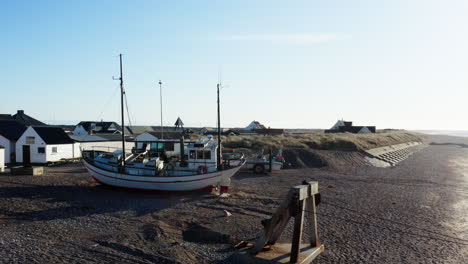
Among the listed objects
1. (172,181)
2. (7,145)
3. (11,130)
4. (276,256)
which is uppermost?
(11,130)

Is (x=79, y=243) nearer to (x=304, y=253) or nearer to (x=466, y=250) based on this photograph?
(x=304, y=253)

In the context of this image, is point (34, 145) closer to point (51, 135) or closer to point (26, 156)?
point (26, 156)

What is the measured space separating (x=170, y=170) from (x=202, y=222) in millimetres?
8247

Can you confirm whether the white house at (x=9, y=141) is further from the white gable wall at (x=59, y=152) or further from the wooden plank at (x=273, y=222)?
the wooden plank at (x=273, y=222)

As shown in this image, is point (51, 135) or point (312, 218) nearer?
point (312, 218)

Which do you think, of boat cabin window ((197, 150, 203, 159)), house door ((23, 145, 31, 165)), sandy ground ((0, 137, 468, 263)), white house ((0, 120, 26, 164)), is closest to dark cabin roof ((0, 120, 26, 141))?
white house ((0, 120, 26, 164))

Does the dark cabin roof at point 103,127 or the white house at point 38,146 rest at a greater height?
the dark cabin roof at point 103,127

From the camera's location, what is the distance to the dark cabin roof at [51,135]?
120 ft

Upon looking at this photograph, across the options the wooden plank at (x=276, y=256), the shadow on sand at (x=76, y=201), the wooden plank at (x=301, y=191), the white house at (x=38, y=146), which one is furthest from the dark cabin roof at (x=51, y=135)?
the wooden plank at (x=301, y=191)

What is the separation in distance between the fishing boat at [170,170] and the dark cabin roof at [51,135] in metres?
13.1

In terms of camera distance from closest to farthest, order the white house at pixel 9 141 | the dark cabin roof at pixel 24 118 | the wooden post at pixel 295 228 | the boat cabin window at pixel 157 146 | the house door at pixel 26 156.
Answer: the wooden post at pixel 295 228
the boat cabin window at pixel 157 146
the house door at pixel 26 156
the white house at pixel 9 141
the dark cabin roof at pixel 24 118

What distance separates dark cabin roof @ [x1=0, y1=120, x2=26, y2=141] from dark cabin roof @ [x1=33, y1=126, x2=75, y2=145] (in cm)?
290

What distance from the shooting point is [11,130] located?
39.1m

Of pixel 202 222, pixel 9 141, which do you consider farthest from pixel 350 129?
pixel 202 222
